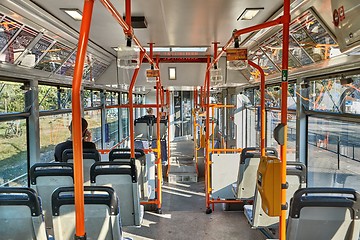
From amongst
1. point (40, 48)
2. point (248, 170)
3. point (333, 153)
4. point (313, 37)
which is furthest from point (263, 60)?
point (40, 48)

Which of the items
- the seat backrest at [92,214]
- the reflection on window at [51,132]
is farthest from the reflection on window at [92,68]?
the seat backrest at [92,214]

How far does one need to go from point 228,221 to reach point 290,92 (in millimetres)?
2226

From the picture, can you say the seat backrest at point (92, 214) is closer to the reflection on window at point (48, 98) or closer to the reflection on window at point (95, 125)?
the reflection on window at point (48, 98)

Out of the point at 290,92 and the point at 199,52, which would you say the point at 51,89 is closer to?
the point at 199,52

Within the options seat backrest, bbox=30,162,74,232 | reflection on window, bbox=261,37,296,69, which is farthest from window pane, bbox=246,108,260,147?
seat backrest, bbox=30,162,74,232

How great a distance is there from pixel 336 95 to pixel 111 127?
6.62 metres

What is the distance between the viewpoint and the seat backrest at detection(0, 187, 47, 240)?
2.20 metres

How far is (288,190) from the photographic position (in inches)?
142

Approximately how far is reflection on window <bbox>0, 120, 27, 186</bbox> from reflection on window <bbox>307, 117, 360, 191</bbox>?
3.53 m

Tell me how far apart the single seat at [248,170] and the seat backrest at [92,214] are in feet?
7.81

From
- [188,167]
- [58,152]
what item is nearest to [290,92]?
[58,152]

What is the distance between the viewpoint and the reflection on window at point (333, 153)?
3240 millimetres

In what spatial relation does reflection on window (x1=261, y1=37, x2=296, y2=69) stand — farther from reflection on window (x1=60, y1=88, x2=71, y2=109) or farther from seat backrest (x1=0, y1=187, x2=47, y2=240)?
seat backrest (x1=0, y1=187, x2=47, y2=240)

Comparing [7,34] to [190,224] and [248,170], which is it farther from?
[190,224]
